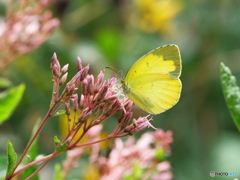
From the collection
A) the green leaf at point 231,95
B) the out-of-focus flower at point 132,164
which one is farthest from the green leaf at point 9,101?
A: the green leaf at point 231,95

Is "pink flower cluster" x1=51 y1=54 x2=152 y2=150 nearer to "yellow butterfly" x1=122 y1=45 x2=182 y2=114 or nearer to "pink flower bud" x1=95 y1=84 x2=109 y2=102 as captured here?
"pink flower bud" x1=95 y1=84 x2=109 y2=102

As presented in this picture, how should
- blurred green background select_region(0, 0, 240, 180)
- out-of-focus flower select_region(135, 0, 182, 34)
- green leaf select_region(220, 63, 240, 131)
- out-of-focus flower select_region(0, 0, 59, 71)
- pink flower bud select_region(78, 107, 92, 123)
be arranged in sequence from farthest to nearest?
1. out-of-focus flower select_region(135, 0, 182, 34)
2. blurred green background select_region(0, 0, 240, 180)
3. out-of-focus flower select_region(0, 0, 59, 71)
4. green leaf select_region(220, 63, 240, 131)
5. pink flower bud select_region(78, 107, 92, 123)

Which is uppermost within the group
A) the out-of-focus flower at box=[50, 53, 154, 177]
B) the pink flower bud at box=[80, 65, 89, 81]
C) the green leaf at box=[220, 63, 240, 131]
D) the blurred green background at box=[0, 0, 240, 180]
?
the pink flower bud at box=[80, 65, 89, 81]

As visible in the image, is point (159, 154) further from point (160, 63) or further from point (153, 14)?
point (153, 14)

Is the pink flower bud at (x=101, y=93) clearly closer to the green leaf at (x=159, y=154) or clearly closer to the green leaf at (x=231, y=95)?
the green leaf at (x=231, y=95)

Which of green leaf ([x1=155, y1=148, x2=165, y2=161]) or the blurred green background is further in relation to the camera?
the blurred green background

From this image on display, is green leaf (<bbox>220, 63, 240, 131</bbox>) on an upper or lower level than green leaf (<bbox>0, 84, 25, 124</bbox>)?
lower

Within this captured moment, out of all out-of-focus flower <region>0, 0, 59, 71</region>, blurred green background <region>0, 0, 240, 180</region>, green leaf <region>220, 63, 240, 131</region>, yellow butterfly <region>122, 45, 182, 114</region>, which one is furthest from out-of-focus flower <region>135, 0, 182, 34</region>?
green leaf <region>220, 63, 240, 131</region>
